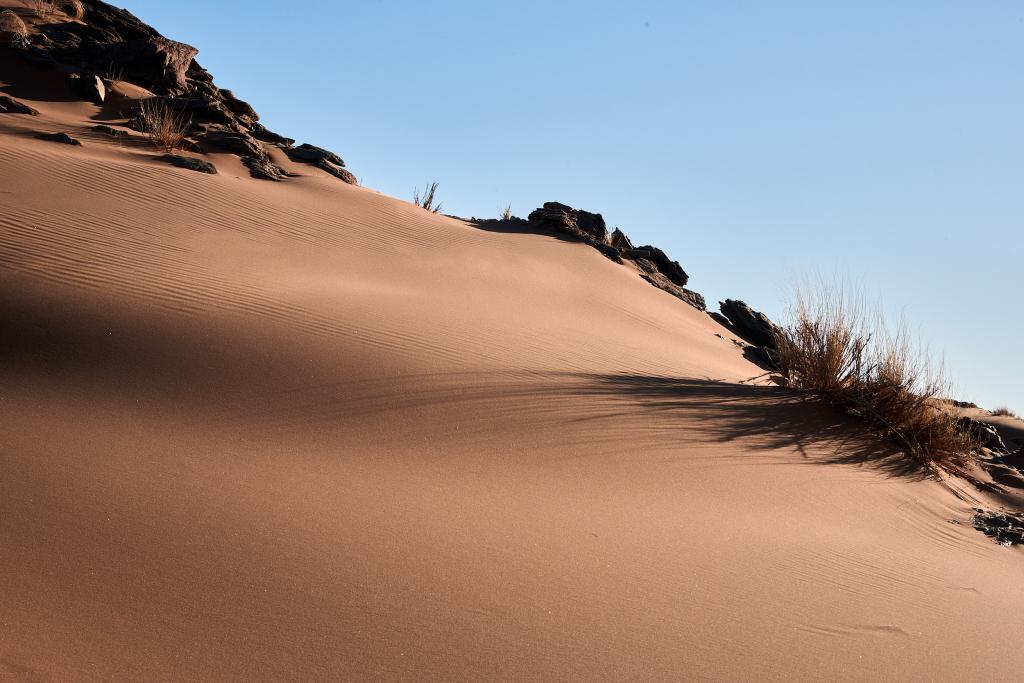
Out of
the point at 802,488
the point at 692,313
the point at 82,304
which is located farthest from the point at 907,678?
the point at 692,313

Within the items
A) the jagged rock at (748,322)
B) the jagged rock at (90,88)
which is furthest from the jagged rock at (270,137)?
the jagged rock at (748,322)

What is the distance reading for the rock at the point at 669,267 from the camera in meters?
16.6

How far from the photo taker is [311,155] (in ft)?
48.8

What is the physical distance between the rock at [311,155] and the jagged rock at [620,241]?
5634 mm

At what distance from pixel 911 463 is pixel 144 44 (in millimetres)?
16282

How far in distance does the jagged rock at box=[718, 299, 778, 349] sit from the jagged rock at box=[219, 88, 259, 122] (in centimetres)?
1092

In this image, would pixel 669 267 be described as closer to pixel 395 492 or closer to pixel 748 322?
pixel 748 322

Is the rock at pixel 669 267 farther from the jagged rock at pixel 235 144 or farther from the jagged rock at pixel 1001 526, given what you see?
the jagged rock at pixel 1001 526

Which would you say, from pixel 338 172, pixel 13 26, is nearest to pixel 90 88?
pixel 13 26

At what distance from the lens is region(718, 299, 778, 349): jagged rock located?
15062mm

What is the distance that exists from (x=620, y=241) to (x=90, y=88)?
1076 cm

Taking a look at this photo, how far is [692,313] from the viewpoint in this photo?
46.6 ft

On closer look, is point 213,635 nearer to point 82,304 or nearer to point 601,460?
point 601,460

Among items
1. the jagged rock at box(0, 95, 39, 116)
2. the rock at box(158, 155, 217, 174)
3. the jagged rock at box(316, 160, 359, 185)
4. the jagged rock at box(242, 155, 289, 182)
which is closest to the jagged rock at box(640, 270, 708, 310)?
the jagged rock at box(316, 160, 359, 185)
